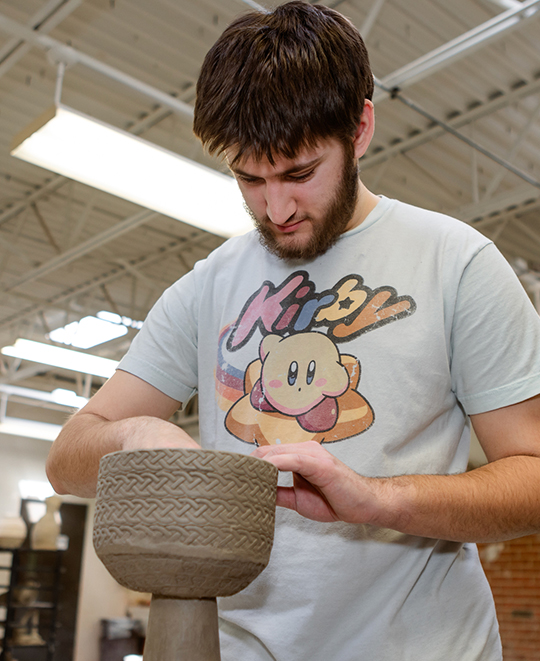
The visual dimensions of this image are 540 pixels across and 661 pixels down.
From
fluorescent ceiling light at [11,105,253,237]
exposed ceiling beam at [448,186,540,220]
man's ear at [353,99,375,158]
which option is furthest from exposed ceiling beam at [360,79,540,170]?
man's ear at [353,99,375,158]

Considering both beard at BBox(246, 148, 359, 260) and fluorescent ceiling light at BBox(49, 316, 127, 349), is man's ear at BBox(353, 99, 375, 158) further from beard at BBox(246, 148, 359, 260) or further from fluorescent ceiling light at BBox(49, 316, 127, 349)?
fluorescent ceiling light at BBox(49, 316, 127, 349)

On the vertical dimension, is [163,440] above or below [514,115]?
below

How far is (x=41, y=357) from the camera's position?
19.5 ft

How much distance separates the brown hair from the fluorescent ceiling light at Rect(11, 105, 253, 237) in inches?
87.4

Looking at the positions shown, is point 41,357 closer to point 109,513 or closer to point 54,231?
point 54,231

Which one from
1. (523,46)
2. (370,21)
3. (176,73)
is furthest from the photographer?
(176,73)

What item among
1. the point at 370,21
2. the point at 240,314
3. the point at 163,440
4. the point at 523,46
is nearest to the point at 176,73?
the point at 370,21

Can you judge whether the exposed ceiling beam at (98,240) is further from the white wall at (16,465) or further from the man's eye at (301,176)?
the white wall at (16,465)

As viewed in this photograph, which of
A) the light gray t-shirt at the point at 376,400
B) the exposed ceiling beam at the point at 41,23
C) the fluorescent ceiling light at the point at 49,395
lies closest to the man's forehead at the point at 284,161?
the light gray t-shirt at the point at 376,400

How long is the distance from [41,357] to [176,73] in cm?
265

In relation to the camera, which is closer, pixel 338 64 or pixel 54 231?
pixel 338 64

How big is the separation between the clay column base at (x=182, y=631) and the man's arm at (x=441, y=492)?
6.9 inches

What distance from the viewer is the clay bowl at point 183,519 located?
2.40 ft

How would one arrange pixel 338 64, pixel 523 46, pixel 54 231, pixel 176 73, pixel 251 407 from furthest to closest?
pixel 54 231 < pixel 176 73 < pixel 523 46 < pixel 251 407 < pixel 338 64
